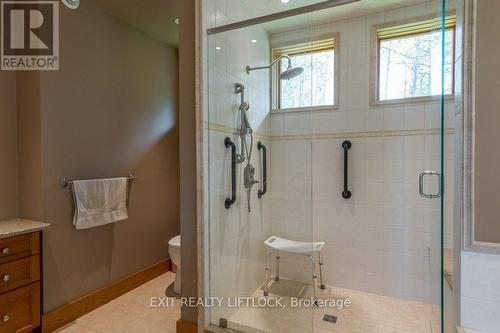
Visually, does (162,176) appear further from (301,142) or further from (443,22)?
(443,22)

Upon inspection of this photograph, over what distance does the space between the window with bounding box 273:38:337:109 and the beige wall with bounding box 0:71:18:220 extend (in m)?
2.05

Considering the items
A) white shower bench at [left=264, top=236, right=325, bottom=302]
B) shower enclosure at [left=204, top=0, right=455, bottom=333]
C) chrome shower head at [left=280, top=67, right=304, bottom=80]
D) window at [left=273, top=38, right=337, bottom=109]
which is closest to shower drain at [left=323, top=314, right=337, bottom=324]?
shower enclosure at [left=204, top=0, right=455, bottom=333]

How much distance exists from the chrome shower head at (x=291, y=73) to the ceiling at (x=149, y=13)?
969mm

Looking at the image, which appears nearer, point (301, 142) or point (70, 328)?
point (70, 328)

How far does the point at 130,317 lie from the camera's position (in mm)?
2135

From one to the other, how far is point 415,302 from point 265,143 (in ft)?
6.17

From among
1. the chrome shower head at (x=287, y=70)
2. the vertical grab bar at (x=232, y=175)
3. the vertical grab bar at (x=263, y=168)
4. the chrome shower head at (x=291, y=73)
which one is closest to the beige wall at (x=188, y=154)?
the vertical grab bar at (x=232, y=175)

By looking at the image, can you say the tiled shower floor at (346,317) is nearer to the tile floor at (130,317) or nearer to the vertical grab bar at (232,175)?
the tile floor at (130,317)

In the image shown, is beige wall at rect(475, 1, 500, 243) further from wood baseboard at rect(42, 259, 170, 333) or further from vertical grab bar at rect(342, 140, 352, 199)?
wood baseboard at rect(42, 259, 170, 333)

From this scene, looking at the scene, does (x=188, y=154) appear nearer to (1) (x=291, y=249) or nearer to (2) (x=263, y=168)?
(2) (x=263, y=168)

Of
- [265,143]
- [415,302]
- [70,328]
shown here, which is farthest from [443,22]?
[70,328]

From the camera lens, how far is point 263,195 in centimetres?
243

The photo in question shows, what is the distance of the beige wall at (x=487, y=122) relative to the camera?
108 centimetres

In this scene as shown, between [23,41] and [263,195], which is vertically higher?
[23,41]
